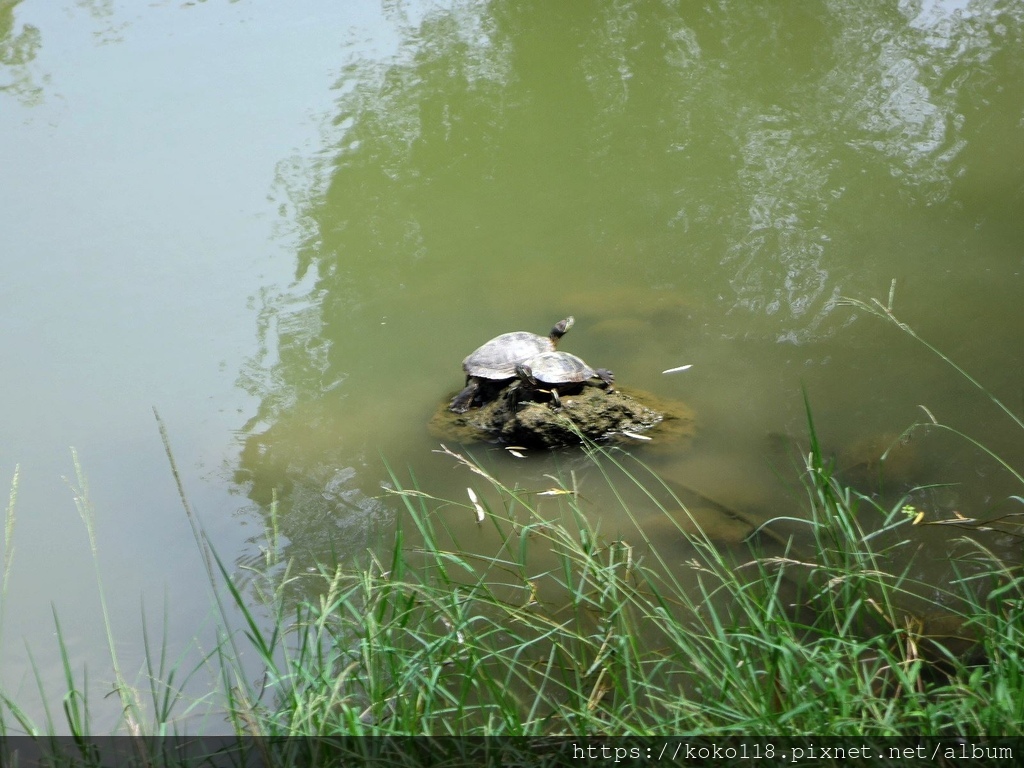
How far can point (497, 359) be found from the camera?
14.1ft

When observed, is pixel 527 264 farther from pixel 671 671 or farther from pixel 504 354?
pixel 671 671

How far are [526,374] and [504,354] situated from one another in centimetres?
21

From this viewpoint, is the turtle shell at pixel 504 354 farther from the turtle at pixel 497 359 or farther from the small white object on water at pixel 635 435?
the small white object on water at pixel 635 435

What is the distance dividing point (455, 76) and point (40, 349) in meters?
3.73

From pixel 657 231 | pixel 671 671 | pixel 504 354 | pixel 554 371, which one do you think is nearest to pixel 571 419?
pixel 554 371

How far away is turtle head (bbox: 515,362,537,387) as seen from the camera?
4137 millimetres

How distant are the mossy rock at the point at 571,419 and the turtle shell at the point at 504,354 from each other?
0.33ft

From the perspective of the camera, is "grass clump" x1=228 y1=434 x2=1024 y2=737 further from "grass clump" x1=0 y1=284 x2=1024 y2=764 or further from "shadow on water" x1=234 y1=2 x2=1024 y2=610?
"shadow on water" x1=234 y1=2 x2=1024 y2=610

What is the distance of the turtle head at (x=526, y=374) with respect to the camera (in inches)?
163

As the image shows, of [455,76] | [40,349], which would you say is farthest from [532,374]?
[455,76]

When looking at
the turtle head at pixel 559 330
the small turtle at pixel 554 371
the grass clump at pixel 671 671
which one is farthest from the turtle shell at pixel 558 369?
the grass clump at pixel 671 671

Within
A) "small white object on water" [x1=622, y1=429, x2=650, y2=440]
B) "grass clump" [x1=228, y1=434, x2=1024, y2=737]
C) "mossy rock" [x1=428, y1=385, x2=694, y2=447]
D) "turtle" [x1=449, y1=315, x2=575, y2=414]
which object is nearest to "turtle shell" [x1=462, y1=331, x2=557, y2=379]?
"turtle" [x1=449, y1=315, x2=575, y2=414]

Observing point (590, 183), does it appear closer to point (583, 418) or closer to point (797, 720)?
point (583, 418)

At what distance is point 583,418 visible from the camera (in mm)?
4062
